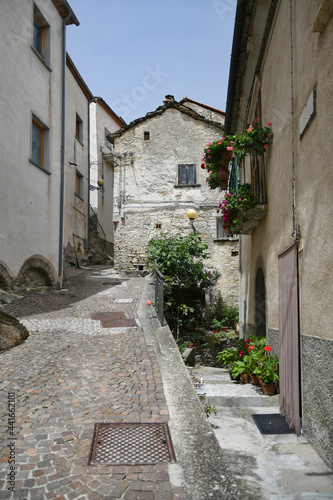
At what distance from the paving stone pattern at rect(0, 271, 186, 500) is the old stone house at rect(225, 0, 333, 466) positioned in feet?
4.98

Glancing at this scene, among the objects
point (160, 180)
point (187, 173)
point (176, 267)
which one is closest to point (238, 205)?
point (176, 267)

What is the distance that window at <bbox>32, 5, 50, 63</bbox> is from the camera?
10.6 m

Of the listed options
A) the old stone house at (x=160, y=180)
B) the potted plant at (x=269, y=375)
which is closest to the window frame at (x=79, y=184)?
the old stone house at (x=160, y=180)

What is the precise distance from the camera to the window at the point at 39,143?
34.1 feet

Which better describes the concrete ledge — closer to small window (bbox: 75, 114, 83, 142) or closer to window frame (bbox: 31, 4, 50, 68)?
window frame (bbox: 31, 4, 50, 68)

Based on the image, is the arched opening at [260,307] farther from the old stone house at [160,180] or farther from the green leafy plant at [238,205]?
the old stone house at [160,180]

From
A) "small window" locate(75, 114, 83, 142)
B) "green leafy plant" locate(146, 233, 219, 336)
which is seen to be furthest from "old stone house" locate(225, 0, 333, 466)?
"small window" locate(75, 114, 83, 142)

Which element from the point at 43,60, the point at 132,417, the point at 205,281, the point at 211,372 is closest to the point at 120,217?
the point at 205,281

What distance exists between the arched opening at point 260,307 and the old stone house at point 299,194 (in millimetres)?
953

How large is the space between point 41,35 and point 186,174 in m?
7.91

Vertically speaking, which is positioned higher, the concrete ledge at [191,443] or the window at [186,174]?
the window at [186,174]

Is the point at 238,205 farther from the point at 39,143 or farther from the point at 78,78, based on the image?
the point at 78,78

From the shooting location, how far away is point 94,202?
2014cm

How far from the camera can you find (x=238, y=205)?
6195mm
